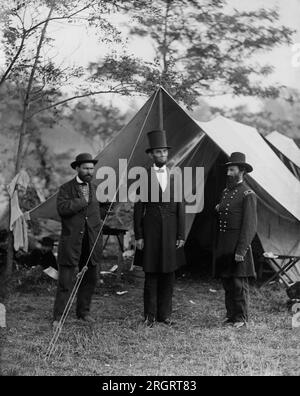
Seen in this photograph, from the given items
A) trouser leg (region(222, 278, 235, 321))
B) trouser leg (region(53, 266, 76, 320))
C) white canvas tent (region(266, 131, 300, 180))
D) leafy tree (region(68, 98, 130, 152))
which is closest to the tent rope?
trouser leg (region(53, 266, 76, 320))

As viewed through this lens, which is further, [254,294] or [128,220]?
[128,220]

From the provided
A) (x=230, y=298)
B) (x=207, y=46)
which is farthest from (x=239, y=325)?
(x=207, y=46)

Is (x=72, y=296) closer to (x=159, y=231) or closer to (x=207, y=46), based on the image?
(x=159, y=231)

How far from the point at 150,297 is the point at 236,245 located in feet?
3.01

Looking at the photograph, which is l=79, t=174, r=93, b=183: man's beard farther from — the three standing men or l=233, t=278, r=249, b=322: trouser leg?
l=233, t=278, r=249, b=322: trouser leg

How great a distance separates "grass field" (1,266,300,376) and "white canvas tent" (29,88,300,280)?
73 centimetres

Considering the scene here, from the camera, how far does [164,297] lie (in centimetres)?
496

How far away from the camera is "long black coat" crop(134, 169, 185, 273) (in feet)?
16.2

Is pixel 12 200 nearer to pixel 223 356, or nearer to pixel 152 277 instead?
pixel 152 277

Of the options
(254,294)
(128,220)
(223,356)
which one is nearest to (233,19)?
(128,220)

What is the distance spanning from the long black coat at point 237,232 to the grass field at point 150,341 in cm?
52

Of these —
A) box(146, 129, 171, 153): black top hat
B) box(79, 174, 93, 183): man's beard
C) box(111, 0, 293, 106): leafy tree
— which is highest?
box(111, 0, 293, 106): leafy tree

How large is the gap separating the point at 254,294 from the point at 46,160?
584 cm

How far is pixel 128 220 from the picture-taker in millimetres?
9844
